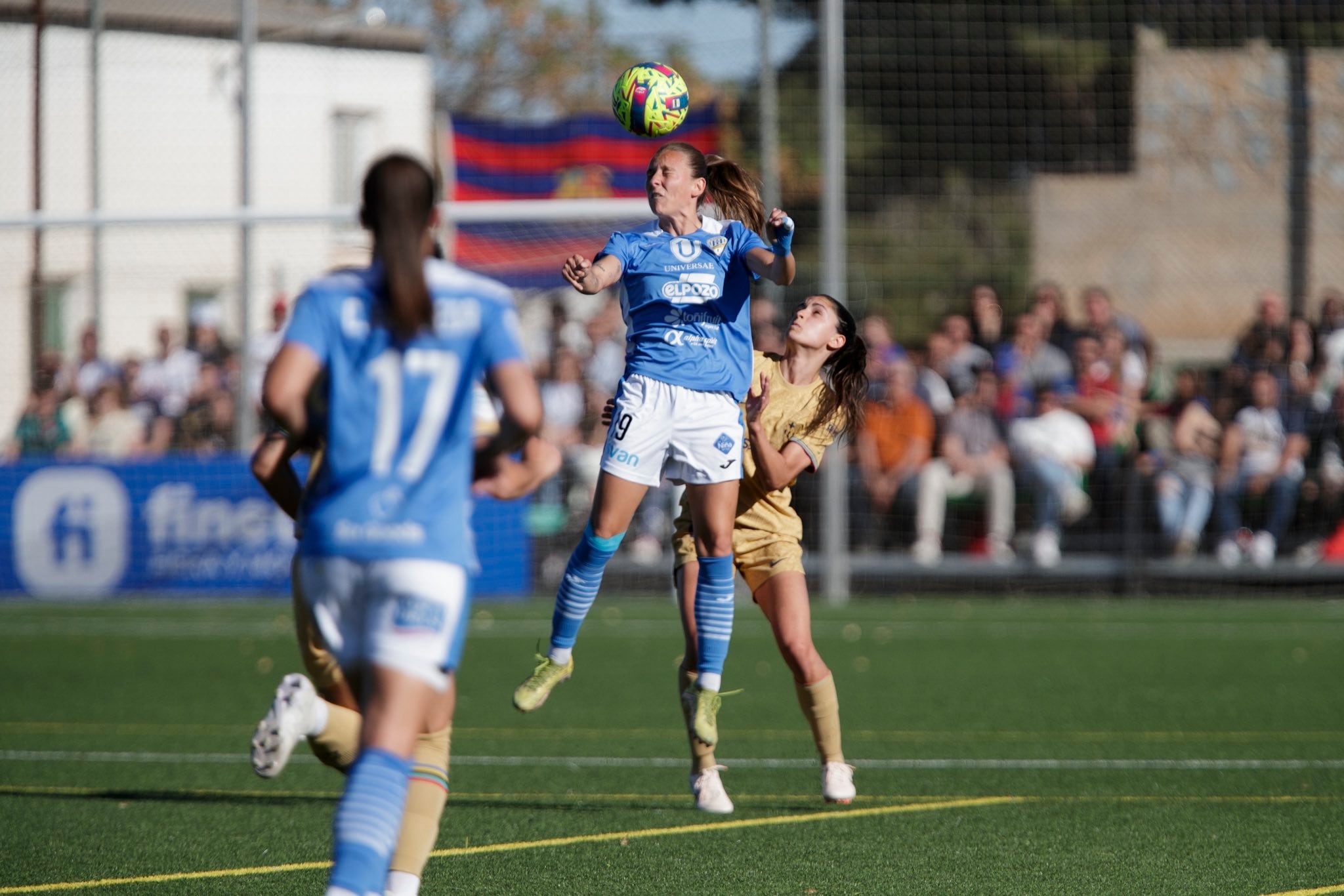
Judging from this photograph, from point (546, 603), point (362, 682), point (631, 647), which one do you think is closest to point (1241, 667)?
point (631, 647)

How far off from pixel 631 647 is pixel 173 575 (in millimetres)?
5598

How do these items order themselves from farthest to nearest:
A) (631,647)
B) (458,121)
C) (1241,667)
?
(458,121) → (631,647) → (1241,667)

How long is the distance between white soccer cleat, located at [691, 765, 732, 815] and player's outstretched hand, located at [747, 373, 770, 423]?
55.0 inches

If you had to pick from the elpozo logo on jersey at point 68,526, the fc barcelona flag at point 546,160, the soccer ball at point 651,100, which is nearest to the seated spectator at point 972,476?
the fc barcelona flag at point 546,160

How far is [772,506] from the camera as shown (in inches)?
262

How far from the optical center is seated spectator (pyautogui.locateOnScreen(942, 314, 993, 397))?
16328 millimetres

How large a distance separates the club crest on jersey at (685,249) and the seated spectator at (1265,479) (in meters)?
10.9

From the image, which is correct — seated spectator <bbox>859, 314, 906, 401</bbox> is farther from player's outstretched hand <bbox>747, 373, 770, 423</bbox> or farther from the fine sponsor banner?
player's outstretched hand <bbox>747, 373, 770, 423</bbox>

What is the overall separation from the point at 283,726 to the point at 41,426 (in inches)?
513

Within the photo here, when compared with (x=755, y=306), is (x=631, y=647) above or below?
below

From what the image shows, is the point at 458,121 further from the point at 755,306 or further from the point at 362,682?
the point at 362,682

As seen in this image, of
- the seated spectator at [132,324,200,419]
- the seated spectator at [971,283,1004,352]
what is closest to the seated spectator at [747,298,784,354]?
the seated spectator at [971,283,1004,352]

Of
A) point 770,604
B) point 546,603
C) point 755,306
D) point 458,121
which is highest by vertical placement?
point 458,121

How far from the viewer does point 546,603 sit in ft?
51.3
